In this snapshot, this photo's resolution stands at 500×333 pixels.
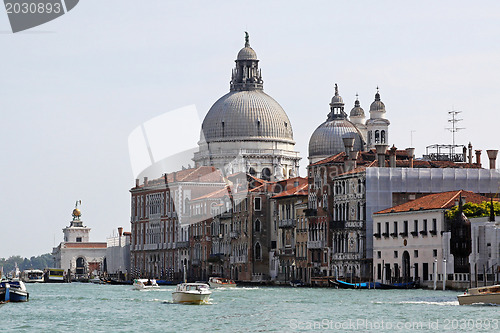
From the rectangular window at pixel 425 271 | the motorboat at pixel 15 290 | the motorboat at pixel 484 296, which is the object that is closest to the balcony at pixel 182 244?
the rectangular window at pixel 425 271

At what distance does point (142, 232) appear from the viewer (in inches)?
4131

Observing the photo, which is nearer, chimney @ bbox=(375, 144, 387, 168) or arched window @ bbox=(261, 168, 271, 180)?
chimney @ bbox=(375, 144, 387, 168)

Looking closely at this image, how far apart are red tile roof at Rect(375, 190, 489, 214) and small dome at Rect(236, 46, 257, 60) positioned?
143 feet

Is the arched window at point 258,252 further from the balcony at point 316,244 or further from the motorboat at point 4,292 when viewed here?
the motorboat at point 4,292

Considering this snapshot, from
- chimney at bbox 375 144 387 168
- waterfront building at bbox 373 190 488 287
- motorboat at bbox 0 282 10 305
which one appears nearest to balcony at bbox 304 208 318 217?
chimney at bbox 375 144 387 168

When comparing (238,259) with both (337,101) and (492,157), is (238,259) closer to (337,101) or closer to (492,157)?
(492,157)

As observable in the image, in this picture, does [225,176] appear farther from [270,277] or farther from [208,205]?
[270,277]

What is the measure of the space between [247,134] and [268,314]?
198 feet

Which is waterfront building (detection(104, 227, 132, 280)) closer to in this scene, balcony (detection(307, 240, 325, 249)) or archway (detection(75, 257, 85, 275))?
archway (detection(75, 257, 85, 275))

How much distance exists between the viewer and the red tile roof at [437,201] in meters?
61.7

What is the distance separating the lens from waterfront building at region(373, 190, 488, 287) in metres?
60.7

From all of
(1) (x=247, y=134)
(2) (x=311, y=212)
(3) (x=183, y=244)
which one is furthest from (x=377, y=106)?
(2) (x=311, y=212)

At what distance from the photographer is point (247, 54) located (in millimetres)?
107875

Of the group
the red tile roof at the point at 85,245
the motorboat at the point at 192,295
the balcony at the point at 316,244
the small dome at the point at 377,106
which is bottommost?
the motorboat at the point at 192,295
